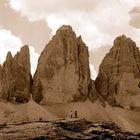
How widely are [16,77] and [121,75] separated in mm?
30153

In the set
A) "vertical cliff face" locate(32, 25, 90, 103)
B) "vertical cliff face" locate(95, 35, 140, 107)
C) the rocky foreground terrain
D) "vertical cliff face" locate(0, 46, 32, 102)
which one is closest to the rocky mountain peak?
"vertical cliff face" locate(0, 46, 32, 102)

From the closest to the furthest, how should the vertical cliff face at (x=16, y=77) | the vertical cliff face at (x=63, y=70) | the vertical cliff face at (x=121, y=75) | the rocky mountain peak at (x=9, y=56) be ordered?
the vertical cliff face at (x=16, y=77) < the rocky mountain peak at (x=9, y=56) < the vertical cliff face at (x=63, y=70) < the vertical cliff face at (x=121, y=75)

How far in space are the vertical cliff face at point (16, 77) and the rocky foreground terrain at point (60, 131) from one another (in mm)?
67111

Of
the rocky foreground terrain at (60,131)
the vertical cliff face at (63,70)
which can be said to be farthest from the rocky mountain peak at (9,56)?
the rocky foreground terrain at (60,131)

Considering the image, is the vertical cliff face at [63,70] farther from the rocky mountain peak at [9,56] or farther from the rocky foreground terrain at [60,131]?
the rocky foreground terrain at [60,131]

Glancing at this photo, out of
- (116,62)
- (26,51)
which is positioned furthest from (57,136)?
(116,62)

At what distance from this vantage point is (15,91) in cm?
15012

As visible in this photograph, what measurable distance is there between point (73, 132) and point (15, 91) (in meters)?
73.3

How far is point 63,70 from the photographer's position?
15712cm

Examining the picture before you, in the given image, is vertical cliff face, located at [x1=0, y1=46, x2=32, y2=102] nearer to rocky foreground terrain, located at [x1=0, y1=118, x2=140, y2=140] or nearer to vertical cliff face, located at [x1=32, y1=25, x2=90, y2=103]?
vertical cliff face, located at [x1=32, y1=25, x2=90, y2=103]

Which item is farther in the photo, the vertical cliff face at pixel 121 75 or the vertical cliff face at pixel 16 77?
the vertical cliff face at pixel 121 75

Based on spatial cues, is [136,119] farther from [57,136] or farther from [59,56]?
[57,136]

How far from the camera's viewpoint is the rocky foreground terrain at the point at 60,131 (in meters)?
76.6

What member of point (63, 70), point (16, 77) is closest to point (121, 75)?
point (63, 70)
